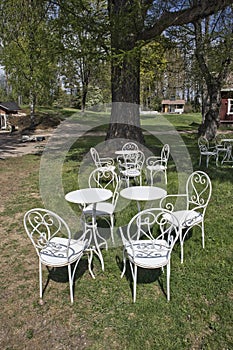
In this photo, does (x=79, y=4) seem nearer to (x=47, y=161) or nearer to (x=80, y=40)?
(x=80, y=40)

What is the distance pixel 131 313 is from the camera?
2.27m

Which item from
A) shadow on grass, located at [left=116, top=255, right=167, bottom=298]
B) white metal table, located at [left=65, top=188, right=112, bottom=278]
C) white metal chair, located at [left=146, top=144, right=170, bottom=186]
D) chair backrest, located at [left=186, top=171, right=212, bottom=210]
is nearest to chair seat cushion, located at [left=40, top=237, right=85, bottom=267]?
white metal table, located at [left=65, top=188, right=112, bottom=278]

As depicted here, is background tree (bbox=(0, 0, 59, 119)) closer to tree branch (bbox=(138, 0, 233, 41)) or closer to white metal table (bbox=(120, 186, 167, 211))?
tree branch (bbox=(138, 0, 233, 41))

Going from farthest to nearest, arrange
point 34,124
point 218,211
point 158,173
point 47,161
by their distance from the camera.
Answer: point 34,124 → point 47,161 → point 158,173 → point 218,211

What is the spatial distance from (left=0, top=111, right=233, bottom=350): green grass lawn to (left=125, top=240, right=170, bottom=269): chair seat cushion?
1.34 ft

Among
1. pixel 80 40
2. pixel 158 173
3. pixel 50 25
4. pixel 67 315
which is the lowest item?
pixel 67 315

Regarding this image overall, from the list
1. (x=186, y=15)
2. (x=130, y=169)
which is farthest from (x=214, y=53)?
(x=130, y=169)

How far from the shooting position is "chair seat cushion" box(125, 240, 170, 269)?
2.27 metres

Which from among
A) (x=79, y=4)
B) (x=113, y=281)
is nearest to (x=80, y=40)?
(x=79, y=4)

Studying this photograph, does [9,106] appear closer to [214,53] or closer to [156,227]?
[214,53]

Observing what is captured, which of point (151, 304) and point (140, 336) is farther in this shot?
point (151, 304)

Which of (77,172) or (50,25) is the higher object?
(50,25)

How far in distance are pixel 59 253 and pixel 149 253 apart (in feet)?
2.70

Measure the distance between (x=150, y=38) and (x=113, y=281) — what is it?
5767 millimetres
